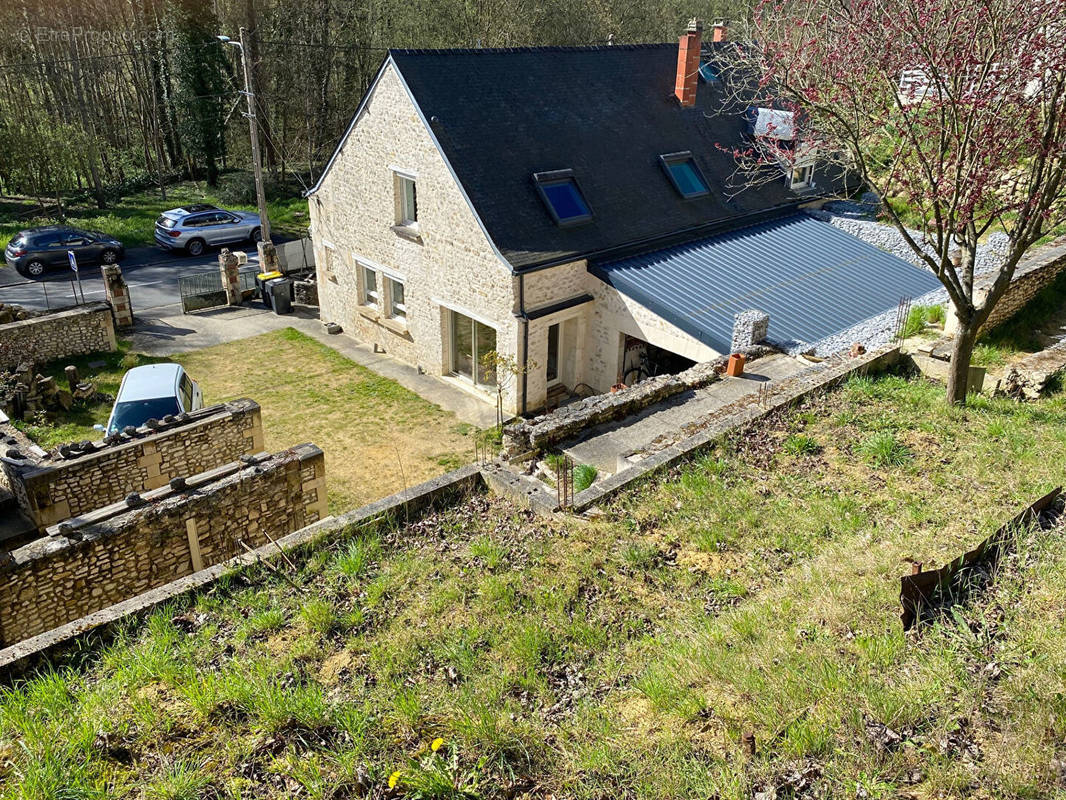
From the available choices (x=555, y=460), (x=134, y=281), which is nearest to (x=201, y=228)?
(x=134, y=281)

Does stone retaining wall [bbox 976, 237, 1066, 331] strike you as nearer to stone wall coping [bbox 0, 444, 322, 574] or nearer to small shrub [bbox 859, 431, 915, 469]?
small shrub [bbox 859, 431, 915, 469]

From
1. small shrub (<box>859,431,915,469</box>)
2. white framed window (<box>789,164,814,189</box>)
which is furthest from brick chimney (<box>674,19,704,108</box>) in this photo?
small shrub (<box>859,431,915,469</box>)

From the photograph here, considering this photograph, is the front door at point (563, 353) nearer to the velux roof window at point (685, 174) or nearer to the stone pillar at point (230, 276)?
the velux roof window at point (685, 174)

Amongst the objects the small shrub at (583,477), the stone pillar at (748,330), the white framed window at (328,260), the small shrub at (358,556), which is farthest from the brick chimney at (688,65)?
the small shrub at (358,556)

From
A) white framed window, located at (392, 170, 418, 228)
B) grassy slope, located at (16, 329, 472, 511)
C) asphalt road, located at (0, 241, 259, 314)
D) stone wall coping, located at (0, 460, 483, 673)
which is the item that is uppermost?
white framed window, located at (392, 170, 418, 228)

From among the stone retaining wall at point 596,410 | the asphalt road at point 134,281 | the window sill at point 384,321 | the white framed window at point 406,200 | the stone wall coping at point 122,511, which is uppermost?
the white framed window at point 406,200

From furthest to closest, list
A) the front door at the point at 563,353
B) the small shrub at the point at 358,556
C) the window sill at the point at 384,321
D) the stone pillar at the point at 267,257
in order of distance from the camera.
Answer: the stone pillar at the point at 267,257
the window sill at the point at 384,321
the front door at the point at 563,353
the small shrub at the point at 358,556

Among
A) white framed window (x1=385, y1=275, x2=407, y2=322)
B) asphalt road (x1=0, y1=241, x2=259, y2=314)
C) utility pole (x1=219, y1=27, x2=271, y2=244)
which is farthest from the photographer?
asphalt road (x1=0, y1=241, x2=259, y2=314)
